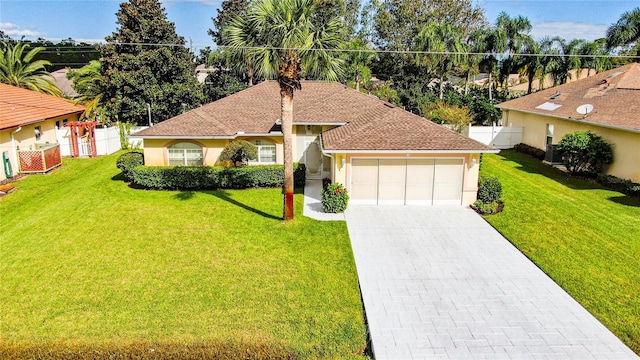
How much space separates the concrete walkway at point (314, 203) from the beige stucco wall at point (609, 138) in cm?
1298

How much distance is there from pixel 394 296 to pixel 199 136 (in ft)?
42.1

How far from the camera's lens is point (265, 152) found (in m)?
21.8

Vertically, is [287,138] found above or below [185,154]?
above

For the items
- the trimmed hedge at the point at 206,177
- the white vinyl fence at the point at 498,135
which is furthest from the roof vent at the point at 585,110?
the trimmed hedge at the point at 206,177

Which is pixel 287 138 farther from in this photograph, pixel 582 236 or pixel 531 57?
pixel 531 57

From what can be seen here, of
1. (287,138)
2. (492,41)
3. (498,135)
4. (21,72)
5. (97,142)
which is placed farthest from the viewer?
(492,41)

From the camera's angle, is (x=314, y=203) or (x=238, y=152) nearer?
(x=314, y=203)

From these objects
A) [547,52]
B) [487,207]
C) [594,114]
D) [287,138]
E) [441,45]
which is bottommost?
[487,207]

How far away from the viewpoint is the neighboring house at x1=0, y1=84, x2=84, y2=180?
21188mm


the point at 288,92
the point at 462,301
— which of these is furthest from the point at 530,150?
the point at 462,301

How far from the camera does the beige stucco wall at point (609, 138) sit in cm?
1886

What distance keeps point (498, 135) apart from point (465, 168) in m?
13.2

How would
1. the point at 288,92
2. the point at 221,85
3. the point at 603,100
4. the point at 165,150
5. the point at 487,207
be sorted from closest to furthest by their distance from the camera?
1. the point at 288,92
2. the point at 487,207
3. the point at 165,150
4. the point at 603,100
5. the point at 221,85

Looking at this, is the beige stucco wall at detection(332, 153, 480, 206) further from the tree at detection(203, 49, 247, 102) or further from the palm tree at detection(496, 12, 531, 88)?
the palm tree at detection(496, 12, 531, 88)
